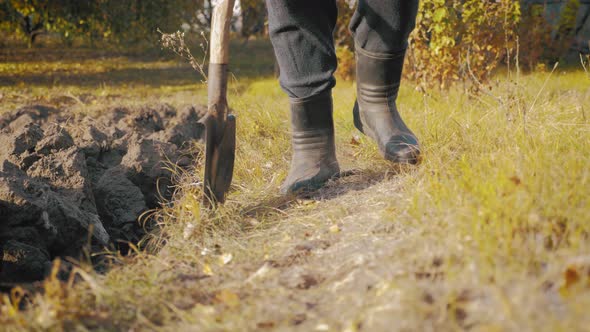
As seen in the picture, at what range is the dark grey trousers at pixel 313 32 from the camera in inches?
96.3

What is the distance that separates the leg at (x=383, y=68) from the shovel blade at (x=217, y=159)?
Answer: 0.71 metres

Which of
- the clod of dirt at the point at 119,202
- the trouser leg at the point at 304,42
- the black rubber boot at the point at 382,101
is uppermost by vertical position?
the trouser leg at the point at 304,42

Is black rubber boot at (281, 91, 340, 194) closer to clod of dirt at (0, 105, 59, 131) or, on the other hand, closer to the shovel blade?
the shovel blade

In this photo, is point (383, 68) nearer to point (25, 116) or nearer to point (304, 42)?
point (304, 42)

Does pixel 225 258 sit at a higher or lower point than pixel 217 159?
lower

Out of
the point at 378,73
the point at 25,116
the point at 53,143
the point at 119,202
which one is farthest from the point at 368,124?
the point at 25,116

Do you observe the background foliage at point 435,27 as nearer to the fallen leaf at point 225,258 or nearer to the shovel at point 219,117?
the shovel at point 219,117

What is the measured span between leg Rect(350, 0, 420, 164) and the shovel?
0.65m

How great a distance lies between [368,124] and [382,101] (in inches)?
5.3

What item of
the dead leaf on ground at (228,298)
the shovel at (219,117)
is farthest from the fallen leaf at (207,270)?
the shovel at (219,117)

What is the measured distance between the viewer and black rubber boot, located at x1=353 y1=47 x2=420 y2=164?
2.61 meters

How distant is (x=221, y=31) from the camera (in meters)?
2.39

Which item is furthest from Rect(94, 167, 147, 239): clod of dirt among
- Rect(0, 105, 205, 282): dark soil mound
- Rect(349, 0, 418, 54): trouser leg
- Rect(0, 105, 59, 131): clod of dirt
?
Rect(349, 0, 418, 54): trouser leg

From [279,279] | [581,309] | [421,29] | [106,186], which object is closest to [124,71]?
[421,29]
